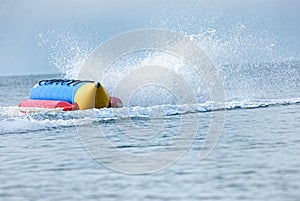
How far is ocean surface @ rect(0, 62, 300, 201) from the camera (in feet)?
32.0

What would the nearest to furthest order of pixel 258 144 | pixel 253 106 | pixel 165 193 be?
pixel 165 193 < pixel 258 144 < pixel 253 106

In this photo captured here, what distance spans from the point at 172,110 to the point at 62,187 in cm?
1326

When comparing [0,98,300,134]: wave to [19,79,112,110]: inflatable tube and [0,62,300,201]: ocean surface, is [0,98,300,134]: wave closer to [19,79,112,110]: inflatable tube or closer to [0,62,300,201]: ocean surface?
[0,62,300,201]: ocean surface

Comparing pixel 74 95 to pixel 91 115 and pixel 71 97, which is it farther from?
pixel 91 115

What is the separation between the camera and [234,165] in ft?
38.0

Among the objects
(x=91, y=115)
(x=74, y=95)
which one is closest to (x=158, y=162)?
(x=91, y=115)

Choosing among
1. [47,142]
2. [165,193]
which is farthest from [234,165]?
[47,142]

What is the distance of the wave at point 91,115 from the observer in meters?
19.6

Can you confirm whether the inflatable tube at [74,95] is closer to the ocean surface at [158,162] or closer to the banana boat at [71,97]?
the banana boat at [71,97]

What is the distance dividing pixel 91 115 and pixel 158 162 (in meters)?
9.88

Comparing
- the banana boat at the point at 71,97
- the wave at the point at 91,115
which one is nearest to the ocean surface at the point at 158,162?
the wave at the point at 91,115

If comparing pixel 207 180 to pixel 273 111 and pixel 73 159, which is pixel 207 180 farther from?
pixel 273 111

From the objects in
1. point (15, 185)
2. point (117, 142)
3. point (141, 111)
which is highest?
point (141, 111)

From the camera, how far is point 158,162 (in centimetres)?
1232
